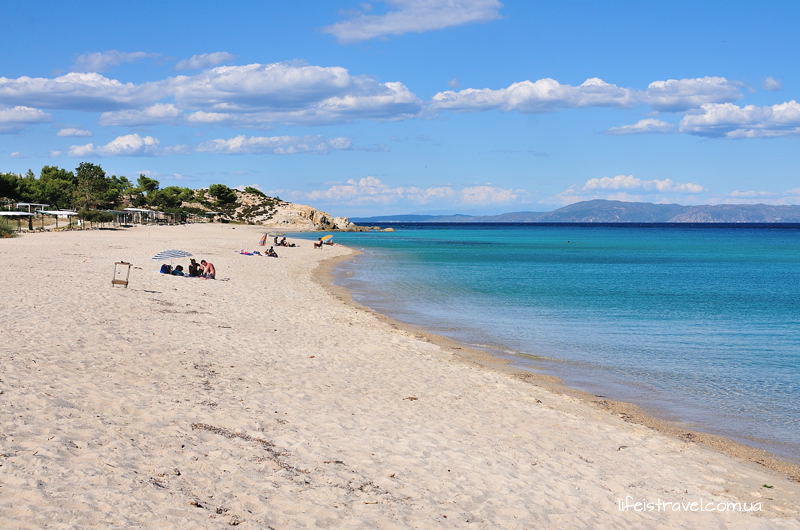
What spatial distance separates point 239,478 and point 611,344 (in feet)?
56.0

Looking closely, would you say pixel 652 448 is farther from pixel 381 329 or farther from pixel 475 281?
pixel 475 281

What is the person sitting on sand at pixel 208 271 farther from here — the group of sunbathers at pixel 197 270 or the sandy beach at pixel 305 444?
the sandy beach at pixel 305 444

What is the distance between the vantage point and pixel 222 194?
179000 millimetres

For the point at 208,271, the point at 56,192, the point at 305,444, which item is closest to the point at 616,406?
the point at 305,444

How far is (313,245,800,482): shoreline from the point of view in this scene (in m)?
11.7

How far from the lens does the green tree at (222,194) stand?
178375 mm

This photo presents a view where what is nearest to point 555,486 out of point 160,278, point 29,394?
point 29,394

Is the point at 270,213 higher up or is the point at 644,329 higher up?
the point at 270,213

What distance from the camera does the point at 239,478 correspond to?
27.3 feet

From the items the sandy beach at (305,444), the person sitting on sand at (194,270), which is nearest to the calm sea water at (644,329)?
the sandy beach at (305,444)

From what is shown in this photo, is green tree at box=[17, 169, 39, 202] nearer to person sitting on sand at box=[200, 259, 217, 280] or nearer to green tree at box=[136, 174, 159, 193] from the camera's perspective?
green tree at box=[136, 174, 159, 193]

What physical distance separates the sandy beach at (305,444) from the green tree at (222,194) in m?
164

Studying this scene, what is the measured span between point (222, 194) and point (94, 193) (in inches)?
3017

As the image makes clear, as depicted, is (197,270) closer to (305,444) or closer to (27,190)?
(305,444)
